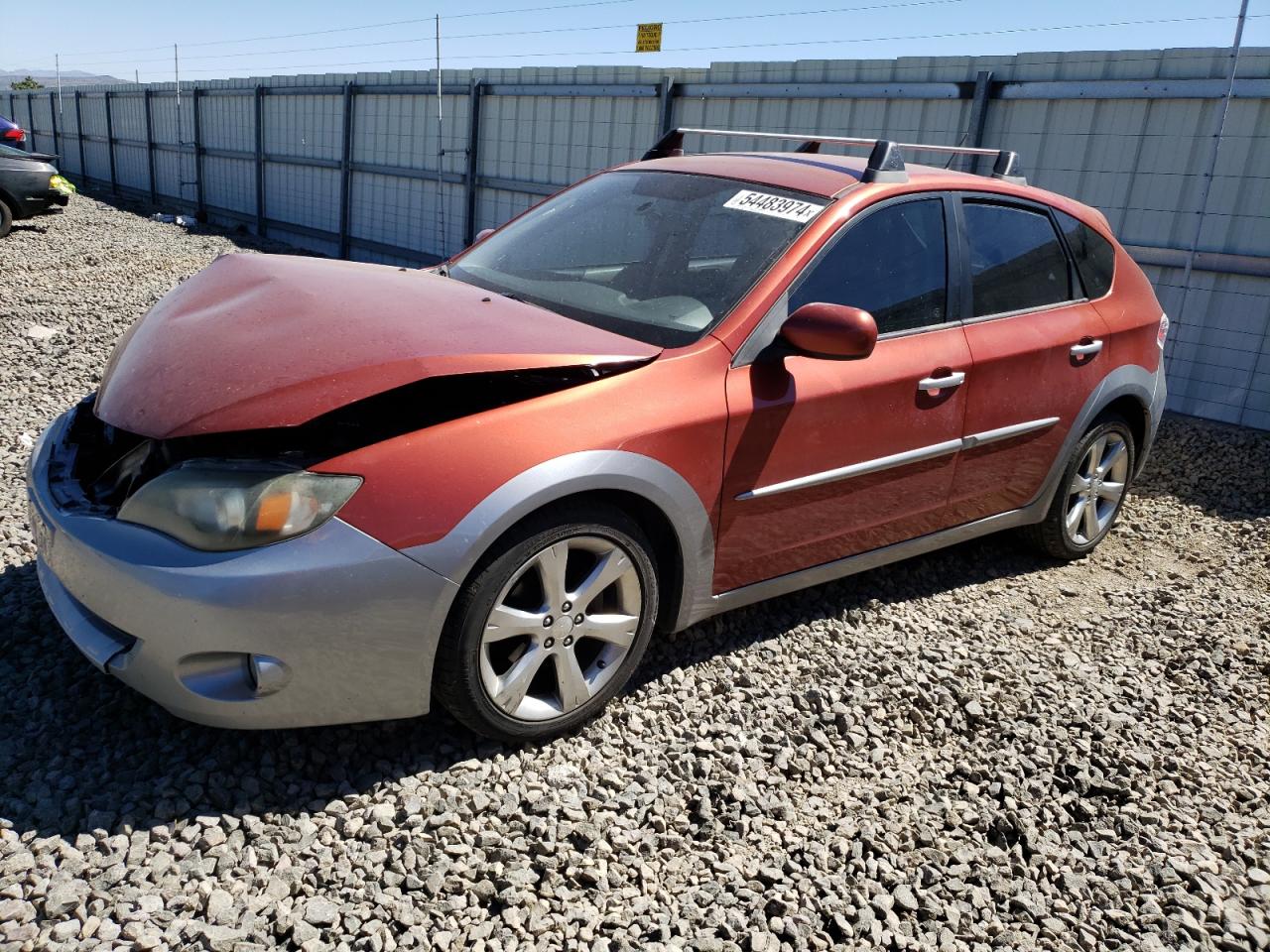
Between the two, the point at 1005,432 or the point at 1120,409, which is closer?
the point at 1005,432

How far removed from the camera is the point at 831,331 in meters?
3.09

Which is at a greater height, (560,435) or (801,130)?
(801,130)

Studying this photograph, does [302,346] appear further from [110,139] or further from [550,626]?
[110,139]

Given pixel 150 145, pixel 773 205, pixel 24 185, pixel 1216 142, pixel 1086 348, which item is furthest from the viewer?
pixel 150 145

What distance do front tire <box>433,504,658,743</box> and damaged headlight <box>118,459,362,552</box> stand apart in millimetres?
440

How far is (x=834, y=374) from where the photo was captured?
339 centimetres

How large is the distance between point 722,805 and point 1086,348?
262 centimetres

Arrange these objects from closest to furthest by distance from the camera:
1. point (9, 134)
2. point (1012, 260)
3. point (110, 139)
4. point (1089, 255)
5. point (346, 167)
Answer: point (1012, 260) < point (1089, 255) < point (9, 134) < point (346, 167) < point (110, 139)

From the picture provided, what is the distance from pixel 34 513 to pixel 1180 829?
341 centimetres

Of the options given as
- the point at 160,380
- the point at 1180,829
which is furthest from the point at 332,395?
the point at 1180,829

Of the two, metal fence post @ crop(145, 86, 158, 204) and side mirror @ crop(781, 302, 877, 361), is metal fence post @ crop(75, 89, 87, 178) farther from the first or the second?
side mirror @ crop(781, 302, 877, 361)

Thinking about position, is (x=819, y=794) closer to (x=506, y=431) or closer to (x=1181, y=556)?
(x=506, y=431)

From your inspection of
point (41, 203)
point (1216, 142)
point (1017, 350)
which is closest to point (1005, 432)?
point (1017, 350)

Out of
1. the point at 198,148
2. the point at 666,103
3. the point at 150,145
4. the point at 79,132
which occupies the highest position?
the point at 666,103
